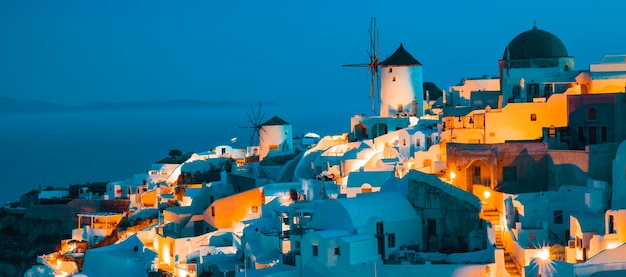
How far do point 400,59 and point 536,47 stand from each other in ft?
26.7

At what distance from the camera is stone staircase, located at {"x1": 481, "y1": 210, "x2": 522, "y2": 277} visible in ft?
84.6

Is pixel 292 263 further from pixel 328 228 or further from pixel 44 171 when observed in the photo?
pixel 44 171

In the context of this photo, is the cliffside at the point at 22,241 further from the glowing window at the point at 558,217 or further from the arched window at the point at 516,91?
the glowing window at the point at 558,217

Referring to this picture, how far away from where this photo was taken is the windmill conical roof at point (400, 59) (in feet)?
145

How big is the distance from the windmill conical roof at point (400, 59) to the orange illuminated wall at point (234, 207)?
33.1 feet

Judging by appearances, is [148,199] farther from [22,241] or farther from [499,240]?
[499,240]

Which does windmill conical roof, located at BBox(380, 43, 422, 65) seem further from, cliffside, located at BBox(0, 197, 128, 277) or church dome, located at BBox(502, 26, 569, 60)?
cliffside, located at BBox(0, 197, 128, 277)

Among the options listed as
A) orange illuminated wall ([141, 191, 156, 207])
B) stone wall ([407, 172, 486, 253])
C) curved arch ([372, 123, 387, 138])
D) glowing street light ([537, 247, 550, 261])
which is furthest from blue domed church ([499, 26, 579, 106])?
orange illuminated wall ([141, 191, 156, 207])

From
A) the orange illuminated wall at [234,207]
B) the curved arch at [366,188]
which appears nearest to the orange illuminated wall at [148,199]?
the orange illuminated wall at [234,207]

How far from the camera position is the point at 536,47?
123 ft

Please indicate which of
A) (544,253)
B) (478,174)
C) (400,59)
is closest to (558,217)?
(544,253)

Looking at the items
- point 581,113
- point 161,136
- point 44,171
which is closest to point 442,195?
point 581,113

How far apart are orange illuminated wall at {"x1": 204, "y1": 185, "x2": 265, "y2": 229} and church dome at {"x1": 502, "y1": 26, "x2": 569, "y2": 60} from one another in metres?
9.82

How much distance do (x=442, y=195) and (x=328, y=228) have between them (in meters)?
3.02
